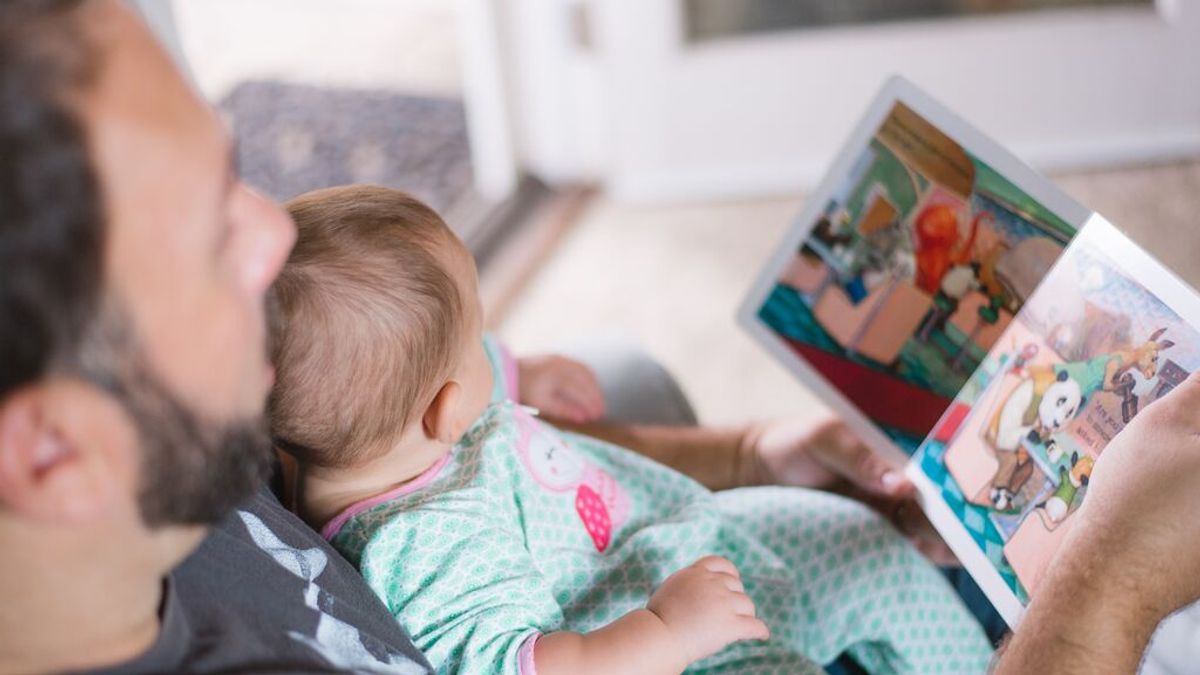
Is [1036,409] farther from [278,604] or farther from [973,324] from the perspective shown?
[278,604]

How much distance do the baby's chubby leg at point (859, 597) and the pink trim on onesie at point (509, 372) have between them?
10.0 inches

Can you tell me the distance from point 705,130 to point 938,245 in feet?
5.37

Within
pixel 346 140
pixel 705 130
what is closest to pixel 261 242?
pixel 705 130

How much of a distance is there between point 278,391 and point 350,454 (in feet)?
0.24

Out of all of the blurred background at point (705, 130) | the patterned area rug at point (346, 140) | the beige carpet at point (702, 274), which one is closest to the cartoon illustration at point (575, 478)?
the beige carpet at point (702, 274)

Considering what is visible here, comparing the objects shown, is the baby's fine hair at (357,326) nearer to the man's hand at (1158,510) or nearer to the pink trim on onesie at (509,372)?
the pink trim on onesie at (509,372)

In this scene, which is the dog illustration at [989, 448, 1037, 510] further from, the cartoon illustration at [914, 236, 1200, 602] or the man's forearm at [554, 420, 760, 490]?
the man's forearm at [554, 420, 760, 490]

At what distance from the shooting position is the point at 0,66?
54cm

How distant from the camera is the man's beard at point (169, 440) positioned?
23.0 inches

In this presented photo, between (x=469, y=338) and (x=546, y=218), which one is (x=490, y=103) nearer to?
(x=546, y=218)

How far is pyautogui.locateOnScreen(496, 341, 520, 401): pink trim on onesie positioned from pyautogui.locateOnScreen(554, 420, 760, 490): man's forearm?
2.3 inches

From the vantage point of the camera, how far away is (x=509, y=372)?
1.23 metres

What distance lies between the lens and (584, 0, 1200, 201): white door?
2.60m

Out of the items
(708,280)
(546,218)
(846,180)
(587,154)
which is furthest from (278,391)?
(587,154)
